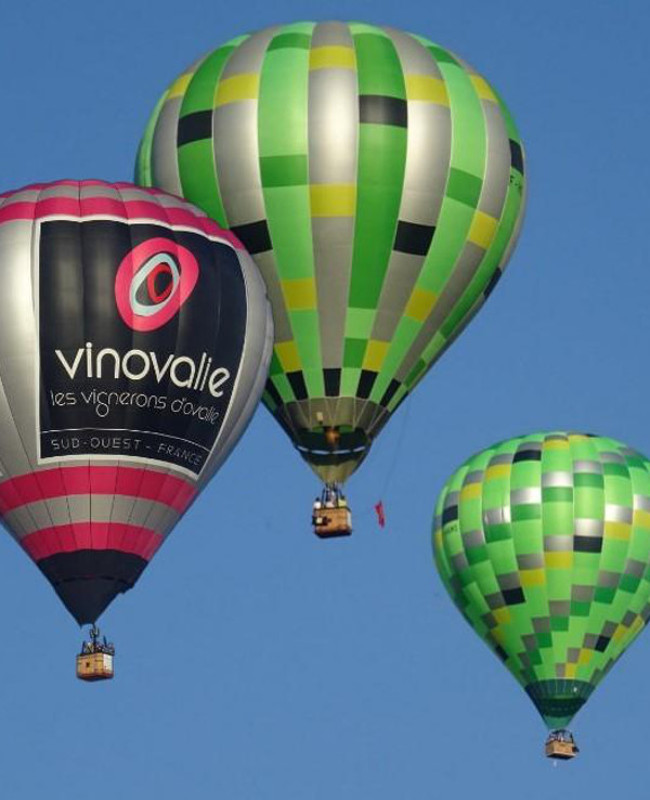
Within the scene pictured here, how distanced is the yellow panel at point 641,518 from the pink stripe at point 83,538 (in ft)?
41.9

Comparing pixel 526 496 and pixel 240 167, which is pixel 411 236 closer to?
pixel 240 167

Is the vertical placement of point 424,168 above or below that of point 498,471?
above

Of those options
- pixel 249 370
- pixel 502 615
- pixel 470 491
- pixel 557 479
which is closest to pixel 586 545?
pixel 557 479

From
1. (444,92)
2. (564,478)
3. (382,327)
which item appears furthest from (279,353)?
(564,478)

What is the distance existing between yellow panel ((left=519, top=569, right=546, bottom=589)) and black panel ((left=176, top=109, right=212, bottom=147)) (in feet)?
35.2

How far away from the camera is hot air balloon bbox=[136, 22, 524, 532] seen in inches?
1672

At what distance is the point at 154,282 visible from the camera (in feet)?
131

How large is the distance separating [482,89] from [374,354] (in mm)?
3846

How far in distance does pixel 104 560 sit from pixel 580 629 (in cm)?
1254

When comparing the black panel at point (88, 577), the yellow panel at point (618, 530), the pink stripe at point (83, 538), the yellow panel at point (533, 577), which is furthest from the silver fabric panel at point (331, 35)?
the yellow panel at point (618, 530)

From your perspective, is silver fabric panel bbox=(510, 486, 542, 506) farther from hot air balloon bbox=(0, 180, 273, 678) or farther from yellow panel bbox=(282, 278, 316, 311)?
hot air balloon bbox=(0, 180, 273, 678)

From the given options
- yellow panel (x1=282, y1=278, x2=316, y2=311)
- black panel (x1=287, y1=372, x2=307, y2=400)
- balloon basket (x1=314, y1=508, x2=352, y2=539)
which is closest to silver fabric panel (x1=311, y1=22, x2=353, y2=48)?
yellow panel (x1=282, y1=278, x2=316, y2=311)

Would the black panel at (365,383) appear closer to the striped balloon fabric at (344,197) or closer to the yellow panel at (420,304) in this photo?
the striped balloon fabric at (344,197)

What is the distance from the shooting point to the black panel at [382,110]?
140 ft
